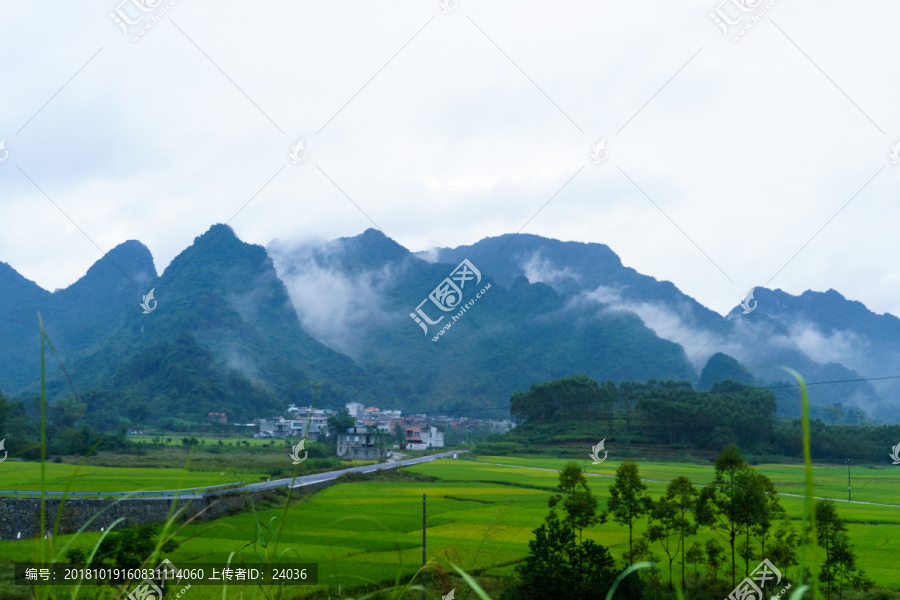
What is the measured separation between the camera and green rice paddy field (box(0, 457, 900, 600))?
10453 mm

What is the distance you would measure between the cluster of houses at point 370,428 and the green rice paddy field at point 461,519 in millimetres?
4266

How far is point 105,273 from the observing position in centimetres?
6097

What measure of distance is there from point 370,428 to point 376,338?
31817 millimetres

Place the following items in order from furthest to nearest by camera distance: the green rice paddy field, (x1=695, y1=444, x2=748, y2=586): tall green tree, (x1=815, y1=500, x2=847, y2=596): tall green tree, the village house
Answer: the village house → (x1=695, y1=444, x2=748, y2=586): tall green tree → the green rice paddy field → (x1=815, y1=500, x2=847, y2=596): tall green tree

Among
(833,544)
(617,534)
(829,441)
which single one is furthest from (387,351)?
(833,544)

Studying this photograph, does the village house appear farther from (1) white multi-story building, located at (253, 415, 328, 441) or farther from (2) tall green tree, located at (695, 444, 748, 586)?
(2) tall green tree, located at (695, 444, 748, 586)

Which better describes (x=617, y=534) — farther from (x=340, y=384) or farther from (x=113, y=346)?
(x=113, y=346)

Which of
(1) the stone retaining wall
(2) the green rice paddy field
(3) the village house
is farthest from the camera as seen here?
(3) the village house

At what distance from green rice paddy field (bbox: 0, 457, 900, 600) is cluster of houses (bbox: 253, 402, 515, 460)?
4.27m

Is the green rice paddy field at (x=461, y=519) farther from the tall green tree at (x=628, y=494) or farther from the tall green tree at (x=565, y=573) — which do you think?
the tall green tree at (x=628, y=494)

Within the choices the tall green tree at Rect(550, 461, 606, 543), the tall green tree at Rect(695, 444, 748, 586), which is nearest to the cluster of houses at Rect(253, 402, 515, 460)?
the tall green tree at Rect(550, 461, 606, 543)

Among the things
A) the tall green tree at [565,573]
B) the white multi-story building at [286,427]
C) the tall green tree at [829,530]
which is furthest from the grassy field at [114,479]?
the tall green tree at [829,530]

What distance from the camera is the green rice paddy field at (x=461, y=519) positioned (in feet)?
34.3

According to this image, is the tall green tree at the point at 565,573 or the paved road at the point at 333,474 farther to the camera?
the paved road at the point at 333,474
